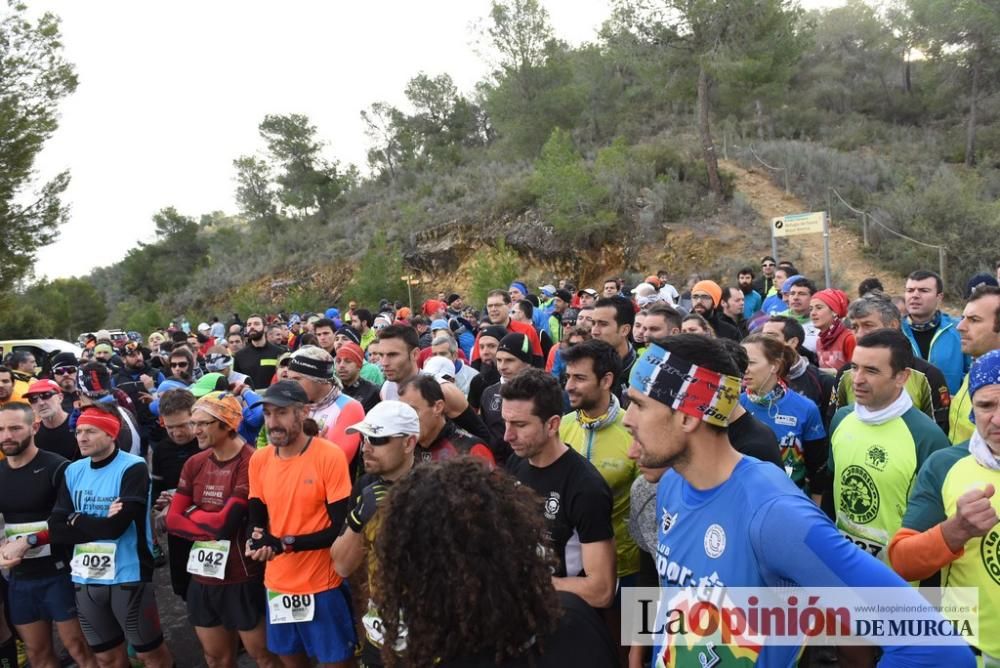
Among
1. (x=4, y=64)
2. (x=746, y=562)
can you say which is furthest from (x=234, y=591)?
(x=4, y=64)

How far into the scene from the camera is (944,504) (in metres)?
2.34

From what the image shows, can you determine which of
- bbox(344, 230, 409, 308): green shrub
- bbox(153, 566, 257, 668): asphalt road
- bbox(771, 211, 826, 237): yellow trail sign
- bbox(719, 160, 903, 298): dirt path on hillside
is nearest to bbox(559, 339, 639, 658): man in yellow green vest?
bbox(153, 566, 257, 668): asphalt road

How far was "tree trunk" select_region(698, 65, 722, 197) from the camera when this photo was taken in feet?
66.1

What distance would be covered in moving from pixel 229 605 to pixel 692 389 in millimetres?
3323

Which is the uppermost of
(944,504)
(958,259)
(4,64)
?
(4,64)

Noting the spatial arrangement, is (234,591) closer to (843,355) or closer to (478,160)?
(843,355)

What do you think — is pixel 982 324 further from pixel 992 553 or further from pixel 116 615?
pixel 116 615

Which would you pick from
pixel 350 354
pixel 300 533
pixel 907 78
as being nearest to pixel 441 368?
pixel 350 354

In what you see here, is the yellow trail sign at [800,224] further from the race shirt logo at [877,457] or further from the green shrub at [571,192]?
the race shirt logo at [877,457]

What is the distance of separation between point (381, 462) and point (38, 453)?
325cm

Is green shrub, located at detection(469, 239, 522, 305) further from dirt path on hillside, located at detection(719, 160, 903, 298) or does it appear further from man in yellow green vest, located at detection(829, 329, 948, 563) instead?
man in yellow green vest, located at detection(829, 329, 948, 563)

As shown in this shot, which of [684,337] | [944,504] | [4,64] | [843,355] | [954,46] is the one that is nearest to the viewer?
[684,337]

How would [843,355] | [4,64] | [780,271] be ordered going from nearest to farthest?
[843,355], [780,271], [4,64]

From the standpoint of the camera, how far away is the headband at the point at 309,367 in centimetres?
448
